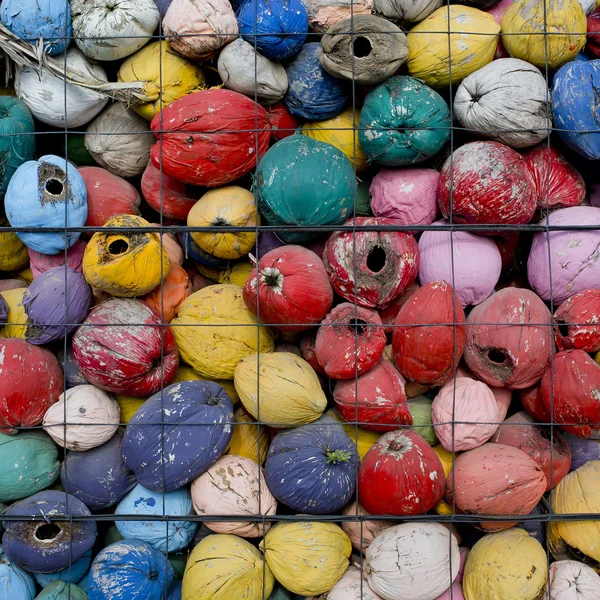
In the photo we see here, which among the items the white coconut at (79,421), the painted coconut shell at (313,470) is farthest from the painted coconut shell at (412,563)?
the white coconut at (79,421)

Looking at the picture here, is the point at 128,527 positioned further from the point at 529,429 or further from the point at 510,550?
the point at 529,429

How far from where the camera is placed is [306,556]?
1.91m

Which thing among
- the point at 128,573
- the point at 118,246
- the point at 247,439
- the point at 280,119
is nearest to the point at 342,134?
the point at 280,119

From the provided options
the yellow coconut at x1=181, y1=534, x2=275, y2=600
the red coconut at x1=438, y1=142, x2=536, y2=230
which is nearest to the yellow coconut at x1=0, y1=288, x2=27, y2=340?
the yellow coconut at x1=181, y1=534, x2=275, y2=600

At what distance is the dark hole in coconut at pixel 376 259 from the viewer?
2076 mm

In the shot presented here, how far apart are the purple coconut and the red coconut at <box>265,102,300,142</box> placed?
0.83 metres

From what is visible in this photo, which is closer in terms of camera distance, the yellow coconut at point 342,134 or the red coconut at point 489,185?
the red coconut at point 489,185

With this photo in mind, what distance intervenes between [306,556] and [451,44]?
5.43 feet

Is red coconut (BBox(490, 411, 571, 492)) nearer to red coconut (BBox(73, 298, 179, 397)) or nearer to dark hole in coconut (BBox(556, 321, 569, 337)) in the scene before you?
dark hole in coconut (BBox(556, 321, 569, 337))

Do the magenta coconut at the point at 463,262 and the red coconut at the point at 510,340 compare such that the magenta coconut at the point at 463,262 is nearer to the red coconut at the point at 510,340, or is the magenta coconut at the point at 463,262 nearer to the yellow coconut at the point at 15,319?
the red coconut at the point at 510,340

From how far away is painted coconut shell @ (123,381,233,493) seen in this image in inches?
76.6

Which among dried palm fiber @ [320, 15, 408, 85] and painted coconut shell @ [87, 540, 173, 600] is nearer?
painted coconut shell @ [87, 540, 173, 600]

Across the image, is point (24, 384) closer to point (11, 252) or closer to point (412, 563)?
point (11, 252)

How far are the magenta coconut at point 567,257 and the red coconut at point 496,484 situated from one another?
20.2 inches
